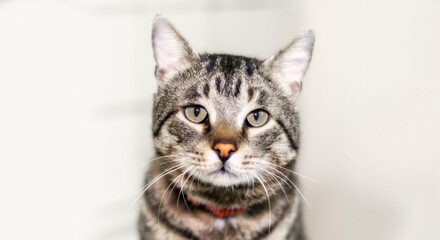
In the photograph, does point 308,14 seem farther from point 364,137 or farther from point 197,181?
point 197,181

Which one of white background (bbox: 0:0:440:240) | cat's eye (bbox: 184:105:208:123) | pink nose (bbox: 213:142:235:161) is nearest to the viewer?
pink nose (bbox: 213:142:235:161)

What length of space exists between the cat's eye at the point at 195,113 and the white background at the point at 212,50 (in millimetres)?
473

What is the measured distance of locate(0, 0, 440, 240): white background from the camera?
1565mm

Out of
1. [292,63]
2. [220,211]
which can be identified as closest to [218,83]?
[292,63]

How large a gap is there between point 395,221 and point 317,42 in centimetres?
82

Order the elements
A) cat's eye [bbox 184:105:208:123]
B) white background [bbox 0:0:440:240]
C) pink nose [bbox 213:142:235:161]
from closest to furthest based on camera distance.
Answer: pink nose [bbox 213:142:235:161] < cat's eye [bbox 184:105:208:123] < white background [bbox 0:0:440:240]

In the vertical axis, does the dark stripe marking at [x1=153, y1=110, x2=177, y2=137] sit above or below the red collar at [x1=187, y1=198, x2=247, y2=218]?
above

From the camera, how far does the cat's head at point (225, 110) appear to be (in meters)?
1.33

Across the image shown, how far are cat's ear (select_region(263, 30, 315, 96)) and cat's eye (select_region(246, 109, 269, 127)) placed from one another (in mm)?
156

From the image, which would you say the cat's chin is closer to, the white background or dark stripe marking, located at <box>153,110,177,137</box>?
dark stripe marking, located at <box>153,110,177,137</box>

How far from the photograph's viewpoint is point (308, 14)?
2.13 metres

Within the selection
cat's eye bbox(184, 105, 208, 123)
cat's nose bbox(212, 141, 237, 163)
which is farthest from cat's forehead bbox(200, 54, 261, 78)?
cat's nose bbox(212, 141, 237, 163)

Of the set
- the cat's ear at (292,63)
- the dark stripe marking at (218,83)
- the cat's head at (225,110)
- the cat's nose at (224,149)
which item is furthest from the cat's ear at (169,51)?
the cat's nose at (224,149)

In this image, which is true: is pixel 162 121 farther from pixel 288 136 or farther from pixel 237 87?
pixel 288 136
